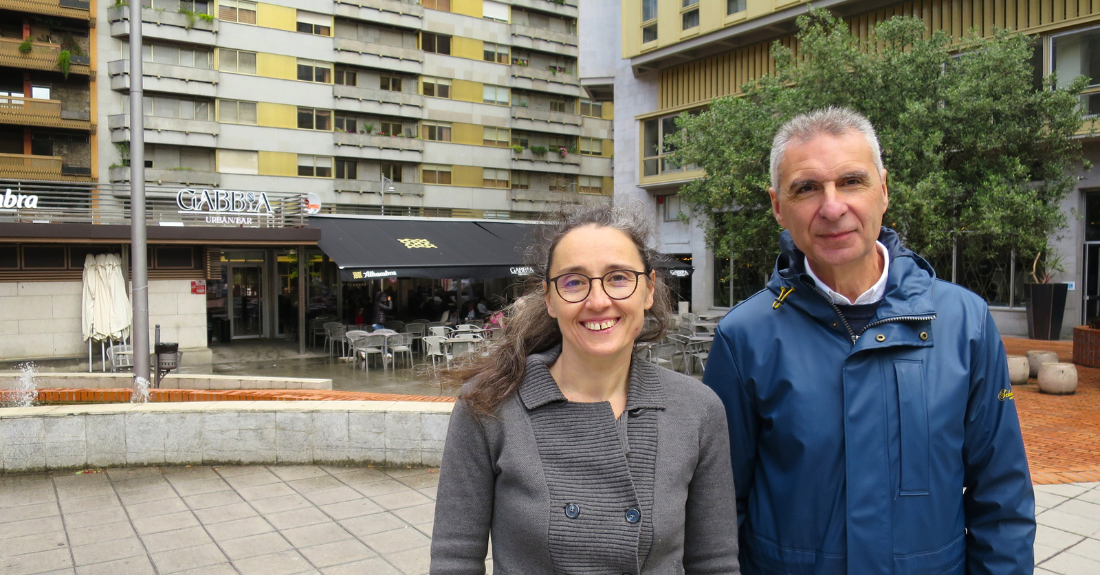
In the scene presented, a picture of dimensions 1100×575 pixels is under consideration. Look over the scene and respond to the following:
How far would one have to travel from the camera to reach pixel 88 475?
648 centimetres

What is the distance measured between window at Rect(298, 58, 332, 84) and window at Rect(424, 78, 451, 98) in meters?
6.02

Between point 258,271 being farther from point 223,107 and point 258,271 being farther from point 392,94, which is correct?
point 392,94

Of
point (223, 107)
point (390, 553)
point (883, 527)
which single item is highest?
point (223, 107)

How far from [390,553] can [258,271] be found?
21408 millimetres

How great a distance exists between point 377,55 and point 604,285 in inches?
1736

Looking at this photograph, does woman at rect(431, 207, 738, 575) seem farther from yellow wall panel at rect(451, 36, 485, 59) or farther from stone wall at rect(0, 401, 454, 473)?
yellow wall panel at rect(451, 36, 485, 59)

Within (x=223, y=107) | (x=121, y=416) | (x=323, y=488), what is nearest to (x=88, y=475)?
(x=121, y=416)

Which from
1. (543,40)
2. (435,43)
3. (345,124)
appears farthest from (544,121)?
(345,124)

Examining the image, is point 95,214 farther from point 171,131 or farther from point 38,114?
point 171,131

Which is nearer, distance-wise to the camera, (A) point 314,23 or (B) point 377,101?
(A) point 314,23

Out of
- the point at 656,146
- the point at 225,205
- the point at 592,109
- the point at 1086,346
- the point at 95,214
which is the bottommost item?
the point at 1086,346

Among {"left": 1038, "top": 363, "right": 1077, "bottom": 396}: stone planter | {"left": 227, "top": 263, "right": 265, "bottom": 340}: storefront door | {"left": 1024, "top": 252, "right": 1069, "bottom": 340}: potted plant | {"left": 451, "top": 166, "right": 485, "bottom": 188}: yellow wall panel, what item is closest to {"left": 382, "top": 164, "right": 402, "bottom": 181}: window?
{"left": 451, "top": 166, "right": 485, "bottom": 188}: yellow wall panel

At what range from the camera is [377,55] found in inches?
1687

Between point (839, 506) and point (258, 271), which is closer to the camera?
point (839, 506)
